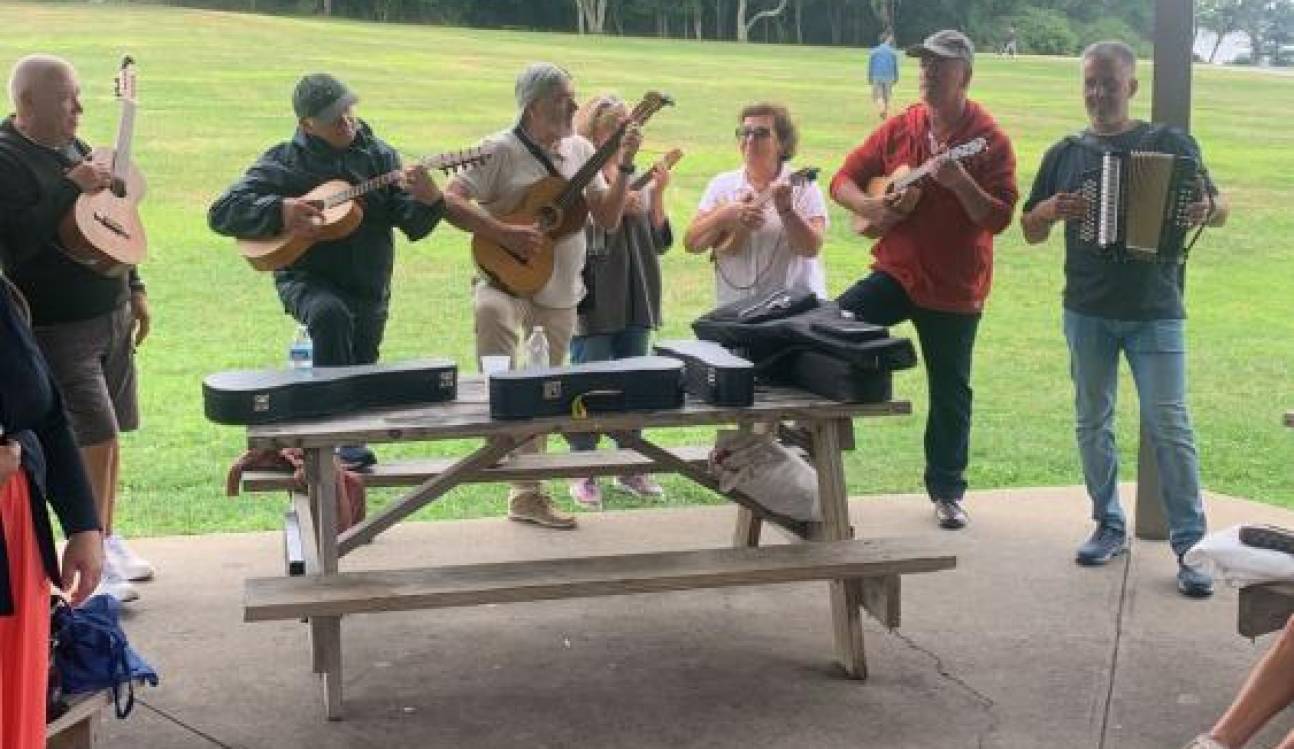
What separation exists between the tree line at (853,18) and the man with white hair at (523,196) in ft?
26.7

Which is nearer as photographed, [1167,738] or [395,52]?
[1167,738]

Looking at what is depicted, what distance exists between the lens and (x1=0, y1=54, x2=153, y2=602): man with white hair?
497 cm

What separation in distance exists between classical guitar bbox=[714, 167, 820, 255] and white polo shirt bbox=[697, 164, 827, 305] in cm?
3

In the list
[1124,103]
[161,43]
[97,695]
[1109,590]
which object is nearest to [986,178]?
[1124,103]

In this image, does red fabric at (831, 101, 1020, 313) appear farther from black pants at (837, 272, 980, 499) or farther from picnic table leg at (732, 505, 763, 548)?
picnic table leg at (732, 505, 763, 548)

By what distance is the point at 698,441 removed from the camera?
867 centimetres

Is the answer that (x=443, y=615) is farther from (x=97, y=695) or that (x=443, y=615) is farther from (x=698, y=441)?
(x=698, y=441)

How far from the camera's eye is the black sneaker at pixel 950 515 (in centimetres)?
634

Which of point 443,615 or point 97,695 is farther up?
point 97,695

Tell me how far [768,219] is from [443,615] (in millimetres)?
2142

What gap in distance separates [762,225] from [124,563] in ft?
9.13

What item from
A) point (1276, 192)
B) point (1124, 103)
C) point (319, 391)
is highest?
→ point (1124, 103)

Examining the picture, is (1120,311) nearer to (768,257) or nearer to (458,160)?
(768,257)

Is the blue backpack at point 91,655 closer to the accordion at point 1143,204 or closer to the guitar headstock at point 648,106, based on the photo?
the guitar headstock at point 648,106
